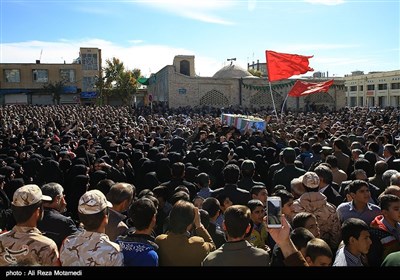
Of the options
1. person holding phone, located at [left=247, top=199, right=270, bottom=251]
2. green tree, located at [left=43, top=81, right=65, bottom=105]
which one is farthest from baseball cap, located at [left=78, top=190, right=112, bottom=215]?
green tree, located at [left=43, top=81, right=65, bottom=105]

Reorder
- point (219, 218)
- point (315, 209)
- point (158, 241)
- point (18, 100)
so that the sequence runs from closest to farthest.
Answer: point (158, 241)
point (315, 209)
point (219, 218)
point (18, 100)

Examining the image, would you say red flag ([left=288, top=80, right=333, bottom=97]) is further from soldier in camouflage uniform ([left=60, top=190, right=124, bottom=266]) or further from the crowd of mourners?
soldier in camouflage uniform ([left=60, top=190, right=124, bottom=266])

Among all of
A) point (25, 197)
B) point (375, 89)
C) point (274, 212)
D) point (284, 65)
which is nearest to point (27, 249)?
point (25, 197)

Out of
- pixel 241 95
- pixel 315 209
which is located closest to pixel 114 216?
pixel 315 209

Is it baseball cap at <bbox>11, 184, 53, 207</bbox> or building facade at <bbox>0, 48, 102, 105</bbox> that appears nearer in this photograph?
baseball cap at <bbox>11, 184, 53, 207</bbox>

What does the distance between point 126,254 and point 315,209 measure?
2.30 meters

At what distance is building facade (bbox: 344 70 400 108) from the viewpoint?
5716 centimetres

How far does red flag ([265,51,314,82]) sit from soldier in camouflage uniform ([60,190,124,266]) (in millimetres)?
15045

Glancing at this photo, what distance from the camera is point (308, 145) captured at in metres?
9.45

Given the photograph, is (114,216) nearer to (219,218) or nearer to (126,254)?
(126,254)

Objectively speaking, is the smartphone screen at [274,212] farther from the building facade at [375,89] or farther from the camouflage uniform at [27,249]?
the building facade at [375,89]

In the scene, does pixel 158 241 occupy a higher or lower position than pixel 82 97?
lower

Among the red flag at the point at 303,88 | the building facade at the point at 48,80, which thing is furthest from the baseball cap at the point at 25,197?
the building facade at the point at 48,80

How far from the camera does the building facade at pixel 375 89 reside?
5716 cm
